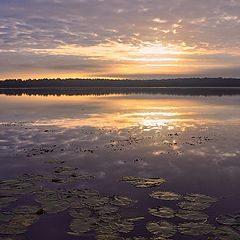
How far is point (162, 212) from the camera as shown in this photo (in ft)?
40.4

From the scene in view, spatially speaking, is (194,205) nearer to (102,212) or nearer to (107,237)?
(102,212)

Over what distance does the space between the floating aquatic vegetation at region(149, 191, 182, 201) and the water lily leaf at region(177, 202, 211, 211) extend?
657 mm

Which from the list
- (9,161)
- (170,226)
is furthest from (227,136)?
(170,226)

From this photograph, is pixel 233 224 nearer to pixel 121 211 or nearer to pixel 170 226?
pixel 170 226

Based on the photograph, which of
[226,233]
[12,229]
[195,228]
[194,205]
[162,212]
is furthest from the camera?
[194,205]

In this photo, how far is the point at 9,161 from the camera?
19.9 m

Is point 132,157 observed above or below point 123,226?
above

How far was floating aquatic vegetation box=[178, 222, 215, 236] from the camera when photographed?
10.7 meters

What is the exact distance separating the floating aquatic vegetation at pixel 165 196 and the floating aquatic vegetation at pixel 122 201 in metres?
0.99

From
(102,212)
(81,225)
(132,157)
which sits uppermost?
(132,157)

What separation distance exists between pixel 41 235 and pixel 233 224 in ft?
18.3

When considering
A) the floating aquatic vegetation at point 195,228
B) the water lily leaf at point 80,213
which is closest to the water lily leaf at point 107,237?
the water lily leaf at point 80,213

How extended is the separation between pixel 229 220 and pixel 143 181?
5016 mm

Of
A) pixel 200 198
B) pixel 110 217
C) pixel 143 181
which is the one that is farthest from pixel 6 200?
pixel 200 198
